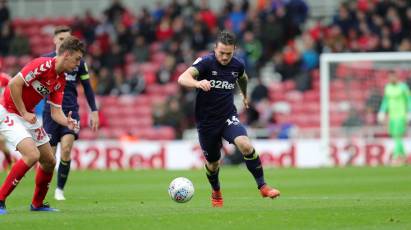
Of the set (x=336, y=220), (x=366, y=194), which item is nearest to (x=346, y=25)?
(x=366, y=194)

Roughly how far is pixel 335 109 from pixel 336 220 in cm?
1691

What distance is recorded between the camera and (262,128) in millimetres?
27062

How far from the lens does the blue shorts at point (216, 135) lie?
12.6 meters

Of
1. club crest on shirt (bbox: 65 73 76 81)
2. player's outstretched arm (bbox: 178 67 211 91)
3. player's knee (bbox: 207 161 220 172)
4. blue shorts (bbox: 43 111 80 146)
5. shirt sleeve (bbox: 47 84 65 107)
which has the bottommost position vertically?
player's knee (bbox: 207 161 220 172)

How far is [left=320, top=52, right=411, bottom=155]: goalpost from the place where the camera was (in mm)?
26094

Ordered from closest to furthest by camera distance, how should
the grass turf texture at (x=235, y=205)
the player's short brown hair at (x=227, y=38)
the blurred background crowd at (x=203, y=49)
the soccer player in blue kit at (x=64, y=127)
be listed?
1. the grass turf texture at (x=235, y=205)
2. the player's short brown hair at (x=227, y=38)
3. the soccer player in blue kit at (x=64, y=127)
4. the blurred background crowd at (x=203, y=49)

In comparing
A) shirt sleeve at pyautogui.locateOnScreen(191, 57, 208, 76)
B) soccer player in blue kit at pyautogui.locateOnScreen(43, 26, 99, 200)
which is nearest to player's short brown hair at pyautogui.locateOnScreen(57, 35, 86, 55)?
shirt sleeve at pyautogui.locateOnScreen(191, 57, 208, 76)

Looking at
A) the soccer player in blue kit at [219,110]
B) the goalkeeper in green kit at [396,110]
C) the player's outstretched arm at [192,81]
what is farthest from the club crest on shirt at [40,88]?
the goalkeeper in green kit at [396,110]

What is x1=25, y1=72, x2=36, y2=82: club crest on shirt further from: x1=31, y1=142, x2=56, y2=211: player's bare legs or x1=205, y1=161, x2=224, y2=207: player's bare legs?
x1=205, y1=161, x2=224, y2=207: player's bare legs

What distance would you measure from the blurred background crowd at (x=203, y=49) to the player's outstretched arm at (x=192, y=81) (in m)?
14.6

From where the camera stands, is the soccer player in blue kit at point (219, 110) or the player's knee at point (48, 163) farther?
the soccer player in blue kit at point (219, 110)

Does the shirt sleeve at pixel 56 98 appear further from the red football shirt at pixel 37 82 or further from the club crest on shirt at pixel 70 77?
the club crest on shirt at pixel 70 77

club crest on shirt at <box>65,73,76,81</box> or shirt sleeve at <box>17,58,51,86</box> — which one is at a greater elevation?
shirt sleeve at <box>17,58,51,86</box>

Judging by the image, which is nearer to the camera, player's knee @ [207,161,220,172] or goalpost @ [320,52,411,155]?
player's knee @ [207,161,220,172]
